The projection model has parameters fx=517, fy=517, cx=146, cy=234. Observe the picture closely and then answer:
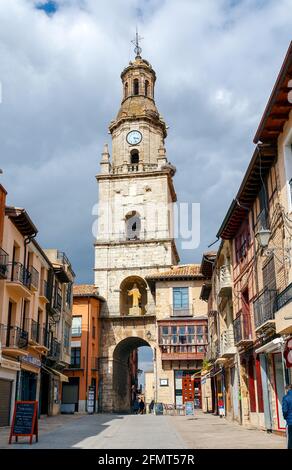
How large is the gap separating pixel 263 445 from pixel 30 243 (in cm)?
1725

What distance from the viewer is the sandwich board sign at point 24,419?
1489cm

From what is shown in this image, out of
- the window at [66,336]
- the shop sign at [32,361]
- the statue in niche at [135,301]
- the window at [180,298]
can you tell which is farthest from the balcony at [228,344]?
the statue in niche at [135,301]

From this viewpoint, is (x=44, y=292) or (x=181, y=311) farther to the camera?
(x=181, y=311)

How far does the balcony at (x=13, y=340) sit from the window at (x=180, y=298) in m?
22.4

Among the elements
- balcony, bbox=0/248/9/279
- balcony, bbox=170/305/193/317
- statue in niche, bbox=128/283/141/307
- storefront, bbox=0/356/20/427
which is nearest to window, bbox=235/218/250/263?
balcony, bbox=0/248/9/279

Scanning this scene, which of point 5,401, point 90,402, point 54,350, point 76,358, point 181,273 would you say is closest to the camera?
point 5,401

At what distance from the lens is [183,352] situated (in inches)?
1740

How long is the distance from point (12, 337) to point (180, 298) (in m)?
24.3

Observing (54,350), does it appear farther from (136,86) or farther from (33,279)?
(136,86)

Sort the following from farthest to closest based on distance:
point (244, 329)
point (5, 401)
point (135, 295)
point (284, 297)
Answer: point (135, 295) → point (5, 401) → point (244, 329) → point (284, 297)

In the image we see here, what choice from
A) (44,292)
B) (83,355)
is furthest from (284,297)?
(83,355)

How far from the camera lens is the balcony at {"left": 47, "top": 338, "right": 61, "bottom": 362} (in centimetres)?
3244

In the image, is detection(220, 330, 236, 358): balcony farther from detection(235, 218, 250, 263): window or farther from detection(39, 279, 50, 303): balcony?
detection(39, 279, 50, 303): balcony
